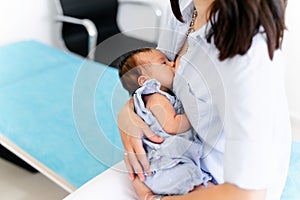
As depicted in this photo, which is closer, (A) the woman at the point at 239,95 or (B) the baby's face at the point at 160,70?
(A) the woman at the point at 239,95

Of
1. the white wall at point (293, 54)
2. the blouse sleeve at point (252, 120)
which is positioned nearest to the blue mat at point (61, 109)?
the blouse sleeve at point (252, 120)

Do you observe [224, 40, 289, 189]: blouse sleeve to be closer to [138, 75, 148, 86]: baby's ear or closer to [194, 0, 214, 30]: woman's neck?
[194, 0, 214, 30]: woman's neck

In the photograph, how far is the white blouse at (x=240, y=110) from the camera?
2.20 ft

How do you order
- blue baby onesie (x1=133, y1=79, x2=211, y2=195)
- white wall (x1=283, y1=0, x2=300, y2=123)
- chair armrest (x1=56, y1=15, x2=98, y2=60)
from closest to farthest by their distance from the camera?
1. blue baby onesie (x1=133, y1=79, x2=211, y2=195)
2. chair armrest (x1=56, y1=15, x2=98, y2=60)
3. white wall (x1=283, y1=0, x2=300, y2=123)

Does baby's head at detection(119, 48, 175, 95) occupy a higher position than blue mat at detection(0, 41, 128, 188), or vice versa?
baby's head at detection(119, 48, 175, 95)

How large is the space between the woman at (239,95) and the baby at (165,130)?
0.04m

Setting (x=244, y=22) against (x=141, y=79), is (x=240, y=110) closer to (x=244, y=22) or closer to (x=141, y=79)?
(x=244, y=22)

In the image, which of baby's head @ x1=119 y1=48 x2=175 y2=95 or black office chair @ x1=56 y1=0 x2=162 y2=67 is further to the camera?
black office chair @ x1=56 y1=0 x2=162 y2=67

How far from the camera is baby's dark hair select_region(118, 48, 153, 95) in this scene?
1010 mm

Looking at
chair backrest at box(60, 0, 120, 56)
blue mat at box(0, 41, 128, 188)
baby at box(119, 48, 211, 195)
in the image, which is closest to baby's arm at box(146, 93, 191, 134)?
baby at box(119, 48, 211, 195)

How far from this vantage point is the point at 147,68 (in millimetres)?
1001

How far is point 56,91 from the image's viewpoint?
6.42 ft

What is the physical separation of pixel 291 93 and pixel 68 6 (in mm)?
1687

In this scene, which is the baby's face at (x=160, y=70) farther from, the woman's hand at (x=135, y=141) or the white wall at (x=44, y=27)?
the white wall at (x=44, y=27)
